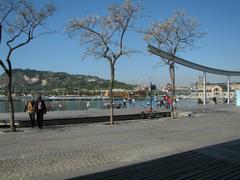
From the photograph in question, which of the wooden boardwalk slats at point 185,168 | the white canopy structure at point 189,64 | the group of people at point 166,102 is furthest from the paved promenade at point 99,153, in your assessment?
the group of people at point 166,102

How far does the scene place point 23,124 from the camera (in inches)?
901

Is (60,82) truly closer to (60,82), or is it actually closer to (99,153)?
(60,82)

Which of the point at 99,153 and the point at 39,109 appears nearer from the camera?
the point at 99,153

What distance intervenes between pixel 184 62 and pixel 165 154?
41.0 meters

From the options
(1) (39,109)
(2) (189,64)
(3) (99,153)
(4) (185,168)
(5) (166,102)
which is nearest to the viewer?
(4) (185,168)

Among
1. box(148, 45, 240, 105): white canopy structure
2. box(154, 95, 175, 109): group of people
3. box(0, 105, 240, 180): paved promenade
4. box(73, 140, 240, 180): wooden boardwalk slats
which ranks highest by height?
box(148, 45, 240, 105): white canopy structure

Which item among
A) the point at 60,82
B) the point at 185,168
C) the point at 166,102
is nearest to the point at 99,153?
the point at 185,168

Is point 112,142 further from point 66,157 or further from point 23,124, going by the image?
point 23,124

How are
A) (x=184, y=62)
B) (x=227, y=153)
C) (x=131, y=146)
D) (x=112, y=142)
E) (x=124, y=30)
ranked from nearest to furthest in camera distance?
1. (x=227, y=153)
2. (x=131, y=146)
3. (x=112, y=142)
4. (x=124, y=30)
5. (x=184, y=62)

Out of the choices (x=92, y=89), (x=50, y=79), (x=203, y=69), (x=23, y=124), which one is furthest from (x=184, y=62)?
(x=50, y=79)

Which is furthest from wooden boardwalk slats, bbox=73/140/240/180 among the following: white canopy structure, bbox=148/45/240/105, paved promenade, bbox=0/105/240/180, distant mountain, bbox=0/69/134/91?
distant mountain, bbox=0/69/134/91

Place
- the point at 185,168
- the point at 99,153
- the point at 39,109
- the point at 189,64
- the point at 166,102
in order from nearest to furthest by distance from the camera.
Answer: the point at 185,168 → the point at 99,153 → the point at 39,109 → the point at 166,102 → the point at 189,64

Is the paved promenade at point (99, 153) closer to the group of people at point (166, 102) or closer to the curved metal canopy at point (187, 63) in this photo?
the curved metal canopy at point (187, 63)

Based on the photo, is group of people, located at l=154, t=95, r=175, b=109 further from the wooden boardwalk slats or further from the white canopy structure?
the wooden boardwalk slats
